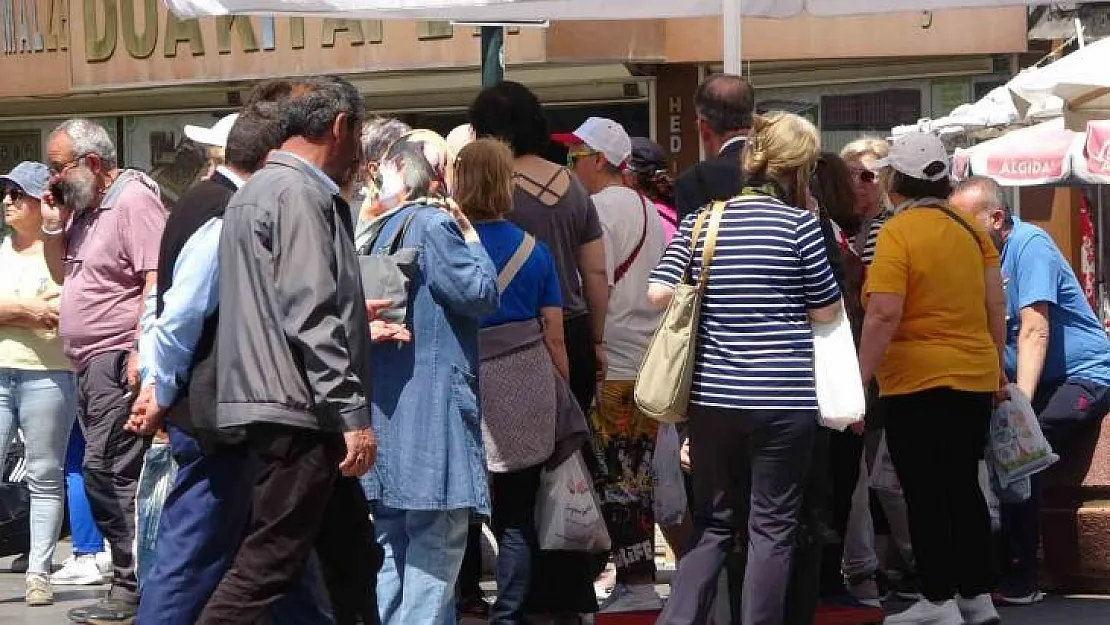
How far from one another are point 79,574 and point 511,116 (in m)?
3.36

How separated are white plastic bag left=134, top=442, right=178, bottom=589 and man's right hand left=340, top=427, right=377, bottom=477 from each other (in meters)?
1.16

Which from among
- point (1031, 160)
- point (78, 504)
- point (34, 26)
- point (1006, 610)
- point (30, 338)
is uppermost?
point (34, 26)

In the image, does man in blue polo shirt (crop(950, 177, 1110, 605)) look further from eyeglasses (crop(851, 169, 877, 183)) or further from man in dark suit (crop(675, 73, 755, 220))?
man in dark suit (crop(675, 73, 755, 220))

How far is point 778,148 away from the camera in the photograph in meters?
6.88

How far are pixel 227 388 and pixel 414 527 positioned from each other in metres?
1.16

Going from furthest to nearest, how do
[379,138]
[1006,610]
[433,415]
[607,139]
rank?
[1006,610], [607,139], [379,138], [433,415]

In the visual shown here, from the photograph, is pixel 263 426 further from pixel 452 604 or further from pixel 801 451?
pixel 801 451

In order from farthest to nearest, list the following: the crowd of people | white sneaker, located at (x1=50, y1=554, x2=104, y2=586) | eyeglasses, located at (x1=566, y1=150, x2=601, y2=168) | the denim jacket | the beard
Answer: white sneaker, located at (x1=50, y1=554, x2=104, y2=586) → eyeglasses, located at (x1=566, y1=150, x2=601, y2=168) → the beard → the denim jacket → the crowd of people

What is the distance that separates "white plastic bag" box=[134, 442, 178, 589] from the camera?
6.86 metres

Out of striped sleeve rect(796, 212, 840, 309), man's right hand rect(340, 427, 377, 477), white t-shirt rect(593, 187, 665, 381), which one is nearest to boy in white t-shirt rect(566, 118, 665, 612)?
white t-shirt rect(593, 187, 665, 381)

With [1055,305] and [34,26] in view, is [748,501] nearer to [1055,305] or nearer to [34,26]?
[1055,305]

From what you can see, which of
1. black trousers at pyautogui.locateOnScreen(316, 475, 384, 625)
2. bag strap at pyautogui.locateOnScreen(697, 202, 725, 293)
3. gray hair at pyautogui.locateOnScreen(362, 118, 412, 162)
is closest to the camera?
black trousers at pyautogui.locateOnScreen(316, 475, 384, 625)

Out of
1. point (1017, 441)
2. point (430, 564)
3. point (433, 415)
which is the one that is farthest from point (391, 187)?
point (1017, 441)

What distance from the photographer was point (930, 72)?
56.0ft
